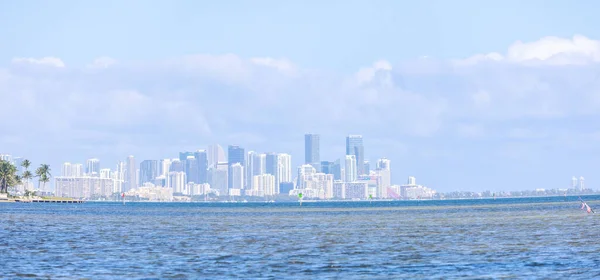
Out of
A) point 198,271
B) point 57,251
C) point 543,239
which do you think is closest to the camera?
point 198,271

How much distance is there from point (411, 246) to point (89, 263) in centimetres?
2155

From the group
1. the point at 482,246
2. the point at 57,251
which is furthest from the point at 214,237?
the point at 482,246

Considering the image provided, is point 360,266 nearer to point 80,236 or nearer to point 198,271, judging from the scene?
point 198,271

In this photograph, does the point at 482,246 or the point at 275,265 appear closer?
the point at 275,265

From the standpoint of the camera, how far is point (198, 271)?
42875 mm

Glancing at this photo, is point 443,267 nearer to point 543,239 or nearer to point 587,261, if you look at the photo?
point 587,261

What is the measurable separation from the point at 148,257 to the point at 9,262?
25.3 ft

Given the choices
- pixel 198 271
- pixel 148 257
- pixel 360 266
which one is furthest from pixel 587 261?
pixel 148 257

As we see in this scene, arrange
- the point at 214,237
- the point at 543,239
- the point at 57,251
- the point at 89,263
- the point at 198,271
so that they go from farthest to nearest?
the point at 214,237 → the point at 543,239 → the point at 57,251 → the point at 89,263 → the point at 198,271

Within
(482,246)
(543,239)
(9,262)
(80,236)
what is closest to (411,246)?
(482,246)

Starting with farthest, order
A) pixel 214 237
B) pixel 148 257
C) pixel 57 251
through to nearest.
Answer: pixel 214 237
pixel 57 251
pixel 148 257

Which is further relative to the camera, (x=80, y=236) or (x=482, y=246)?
(x=80, y=236)

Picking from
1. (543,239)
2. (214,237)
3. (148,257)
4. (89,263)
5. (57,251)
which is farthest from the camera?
(214,237)

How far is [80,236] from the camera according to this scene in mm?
74875
